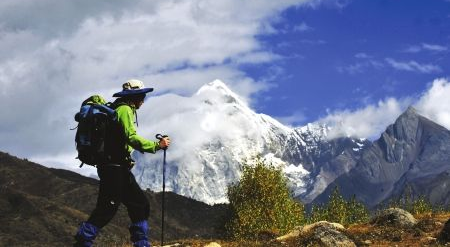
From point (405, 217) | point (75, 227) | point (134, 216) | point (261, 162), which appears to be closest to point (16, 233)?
point (75, 227)

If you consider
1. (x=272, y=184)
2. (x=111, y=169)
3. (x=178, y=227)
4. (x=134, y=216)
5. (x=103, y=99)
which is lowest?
(x=134, y=216)

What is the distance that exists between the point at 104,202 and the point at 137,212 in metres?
0.63

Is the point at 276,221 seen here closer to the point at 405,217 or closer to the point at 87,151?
the point at 405,217

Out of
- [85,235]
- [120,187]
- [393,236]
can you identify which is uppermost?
[393,236]

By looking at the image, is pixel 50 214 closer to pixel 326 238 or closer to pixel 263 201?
pixel 263 201

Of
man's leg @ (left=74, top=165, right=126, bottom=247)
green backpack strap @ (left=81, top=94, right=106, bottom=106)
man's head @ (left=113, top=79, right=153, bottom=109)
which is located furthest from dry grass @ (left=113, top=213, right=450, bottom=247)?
green backpack strap @ (left=81, top=94, right=106, bottom=106)

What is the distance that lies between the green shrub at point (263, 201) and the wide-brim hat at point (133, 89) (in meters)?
26.4

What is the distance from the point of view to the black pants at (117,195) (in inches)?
474

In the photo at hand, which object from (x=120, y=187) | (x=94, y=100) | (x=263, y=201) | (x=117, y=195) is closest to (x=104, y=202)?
(x=117, y=195)

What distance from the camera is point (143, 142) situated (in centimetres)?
1165

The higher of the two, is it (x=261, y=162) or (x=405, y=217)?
(x=261, y=162)

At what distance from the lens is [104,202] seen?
1218 cm

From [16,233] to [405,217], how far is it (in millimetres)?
112193

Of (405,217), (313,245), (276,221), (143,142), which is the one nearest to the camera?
(143,142)
